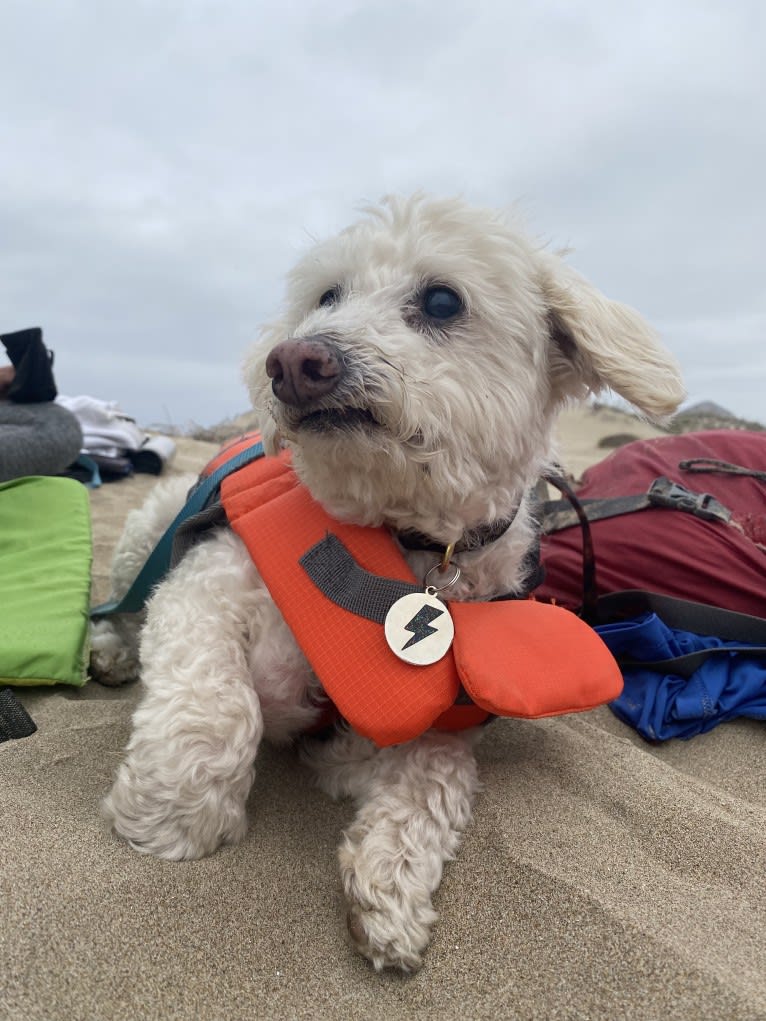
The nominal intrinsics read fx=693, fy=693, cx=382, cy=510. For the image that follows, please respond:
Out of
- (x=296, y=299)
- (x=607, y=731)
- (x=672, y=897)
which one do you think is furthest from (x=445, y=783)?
(x=296, y=299)

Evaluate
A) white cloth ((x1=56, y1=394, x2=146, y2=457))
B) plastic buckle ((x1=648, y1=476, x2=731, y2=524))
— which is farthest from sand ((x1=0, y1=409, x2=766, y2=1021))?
white cloth ((x1=56, y1=394, x2=146, y2=457))

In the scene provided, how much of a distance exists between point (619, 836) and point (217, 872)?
1.02 metres

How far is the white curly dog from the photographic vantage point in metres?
1.63

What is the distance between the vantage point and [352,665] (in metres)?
1.72

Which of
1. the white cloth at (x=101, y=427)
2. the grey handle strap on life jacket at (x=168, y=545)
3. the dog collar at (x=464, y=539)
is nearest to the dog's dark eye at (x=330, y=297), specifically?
the grey handle strap on life jacket at (x=168, y=545)

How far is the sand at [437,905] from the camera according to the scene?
132 centimetres

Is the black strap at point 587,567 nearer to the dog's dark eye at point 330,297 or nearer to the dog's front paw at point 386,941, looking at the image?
the dog's dark eye at point 330,297

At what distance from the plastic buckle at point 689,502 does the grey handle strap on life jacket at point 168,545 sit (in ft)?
5.54

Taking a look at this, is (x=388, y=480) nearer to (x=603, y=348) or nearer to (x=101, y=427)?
(x=603, y=348)

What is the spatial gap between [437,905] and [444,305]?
5.00ft

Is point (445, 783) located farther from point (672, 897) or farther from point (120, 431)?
point (120, 431)

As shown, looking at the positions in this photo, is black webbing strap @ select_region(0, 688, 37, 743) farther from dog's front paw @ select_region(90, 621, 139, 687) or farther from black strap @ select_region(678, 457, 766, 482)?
black strap @ select_region(678, 457, 766, 482)

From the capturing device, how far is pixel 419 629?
1.76 m

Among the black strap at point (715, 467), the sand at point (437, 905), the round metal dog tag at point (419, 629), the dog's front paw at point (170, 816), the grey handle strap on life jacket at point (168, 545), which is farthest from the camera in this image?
the black strap at point (715, 467)
